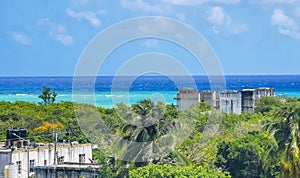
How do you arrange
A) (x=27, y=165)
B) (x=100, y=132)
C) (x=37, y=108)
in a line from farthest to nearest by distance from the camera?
(x=37, y=108) < (x=100, y=132) < (x=27, y=165)

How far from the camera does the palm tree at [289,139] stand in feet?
68.9

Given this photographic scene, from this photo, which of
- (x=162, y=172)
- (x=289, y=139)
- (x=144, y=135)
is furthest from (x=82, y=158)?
(x=289, y=139)

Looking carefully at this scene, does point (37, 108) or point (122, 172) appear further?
point (37, 108)

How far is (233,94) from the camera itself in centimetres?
6309

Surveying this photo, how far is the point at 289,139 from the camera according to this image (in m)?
22.8

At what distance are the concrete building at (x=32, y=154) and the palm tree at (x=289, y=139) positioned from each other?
887 centimetres

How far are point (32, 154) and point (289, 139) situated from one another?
1127 cm

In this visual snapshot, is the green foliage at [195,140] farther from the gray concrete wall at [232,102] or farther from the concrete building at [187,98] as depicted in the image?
the gray concrete wall at [232,102]

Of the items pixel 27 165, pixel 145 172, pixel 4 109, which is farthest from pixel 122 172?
pixel 4 109

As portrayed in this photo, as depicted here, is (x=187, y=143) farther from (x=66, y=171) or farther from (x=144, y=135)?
(x=66, y=171)

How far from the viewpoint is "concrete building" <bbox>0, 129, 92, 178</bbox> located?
1102 inches

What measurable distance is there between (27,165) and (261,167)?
991 centimetres

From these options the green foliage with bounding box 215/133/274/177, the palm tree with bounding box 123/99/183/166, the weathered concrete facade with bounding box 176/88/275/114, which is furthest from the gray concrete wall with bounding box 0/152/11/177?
the weathered concrete facade with bounding box 176/88/275/114

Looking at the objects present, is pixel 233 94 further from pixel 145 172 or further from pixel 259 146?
pixel 145 172
